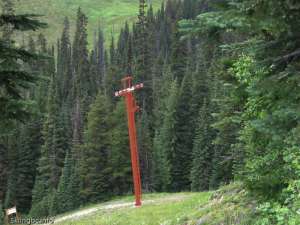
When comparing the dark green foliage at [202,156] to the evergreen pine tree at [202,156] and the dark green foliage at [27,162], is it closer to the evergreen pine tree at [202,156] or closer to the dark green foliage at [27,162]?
the evergreen pine tree at [202,156]

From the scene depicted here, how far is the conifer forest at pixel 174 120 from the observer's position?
9.25 metres

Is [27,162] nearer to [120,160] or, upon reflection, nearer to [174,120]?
[120,160]

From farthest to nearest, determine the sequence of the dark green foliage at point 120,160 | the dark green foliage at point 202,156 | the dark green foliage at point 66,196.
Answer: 1. the dark green foliage at point 66,196
2. the dark green foliage at point 120,160
3. the dark green foliage at point 202,156

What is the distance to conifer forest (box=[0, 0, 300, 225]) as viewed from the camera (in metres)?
9.25

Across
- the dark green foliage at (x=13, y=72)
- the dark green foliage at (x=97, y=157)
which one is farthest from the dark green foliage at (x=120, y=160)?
the dark green foliage at (x=13, y=72)

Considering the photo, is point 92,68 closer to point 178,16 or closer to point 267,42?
point 178,16

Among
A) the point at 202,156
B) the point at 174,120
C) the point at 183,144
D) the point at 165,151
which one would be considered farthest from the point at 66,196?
the point at 202,156

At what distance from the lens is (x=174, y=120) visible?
Answer: 211 ft

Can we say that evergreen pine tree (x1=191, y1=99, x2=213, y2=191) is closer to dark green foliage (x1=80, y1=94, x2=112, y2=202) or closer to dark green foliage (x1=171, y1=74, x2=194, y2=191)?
dark green foliage (x1=171, y1=74, x2=194, y2=191)

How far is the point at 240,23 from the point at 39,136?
71419 millimetres

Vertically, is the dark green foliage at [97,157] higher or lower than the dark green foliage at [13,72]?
lower

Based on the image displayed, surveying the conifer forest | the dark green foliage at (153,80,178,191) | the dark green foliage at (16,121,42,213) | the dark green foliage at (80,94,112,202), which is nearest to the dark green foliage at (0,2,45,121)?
the conifer forest

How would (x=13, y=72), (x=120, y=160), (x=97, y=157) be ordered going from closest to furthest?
(x=13, y=72) → (x=120, y=160) → (x=97, y=157)

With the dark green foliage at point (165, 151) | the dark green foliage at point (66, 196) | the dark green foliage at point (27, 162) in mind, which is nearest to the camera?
the dark green foliage at point (66, 196)
